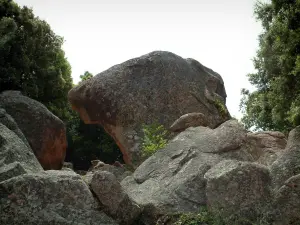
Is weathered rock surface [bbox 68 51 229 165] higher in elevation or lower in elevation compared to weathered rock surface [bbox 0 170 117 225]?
higher

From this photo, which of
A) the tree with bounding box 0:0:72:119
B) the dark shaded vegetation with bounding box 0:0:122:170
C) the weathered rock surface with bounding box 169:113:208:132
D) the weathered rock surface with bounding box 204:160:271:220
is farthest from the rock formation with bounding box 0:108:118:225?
the dark shaded vegetation with bounding box 0:0:122:170

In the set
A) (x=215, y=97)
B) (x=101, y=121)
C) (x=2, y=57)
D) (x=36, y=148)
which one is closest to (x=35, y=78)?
(x=2, y=57)

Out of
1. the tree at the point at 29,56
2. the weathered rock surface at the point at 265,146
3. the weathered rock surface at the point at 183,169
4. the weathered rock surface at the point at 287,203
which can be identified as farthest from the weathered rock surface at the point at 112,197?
the tree at the point at 29,56

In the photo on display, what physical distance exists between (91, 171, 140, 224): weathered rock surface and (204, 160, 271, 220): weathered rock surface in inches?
111

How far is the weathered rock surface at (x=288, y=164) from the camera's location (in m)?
12.3

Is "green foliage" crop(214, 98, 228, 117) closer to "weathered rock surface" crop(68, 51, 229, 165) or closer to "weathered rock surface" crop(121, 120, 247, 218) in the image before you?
"weathered rock surface" crop(68, 51, 229, 165)

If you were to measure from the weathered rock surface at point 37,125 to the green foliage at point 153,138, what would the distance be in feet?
16.5

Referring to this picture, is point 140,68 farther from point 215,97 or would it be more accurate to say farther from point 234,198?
point 234,198

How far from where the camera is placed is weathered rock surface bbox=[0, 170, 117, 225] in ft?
31.6

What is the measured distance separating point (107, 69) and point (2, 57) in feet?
21.1

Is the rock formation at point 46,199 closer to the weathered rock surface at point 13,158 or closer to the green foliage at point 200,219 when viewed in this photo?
the weathered rock surface at point 13,158

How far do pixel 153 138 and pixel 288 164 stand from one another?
8.54m

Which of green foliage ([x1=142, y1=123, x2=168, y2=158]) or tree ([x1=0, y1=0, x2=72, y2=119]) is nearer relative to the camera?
green foliage ([x1=142, y1=123, x2=168, y2=158])

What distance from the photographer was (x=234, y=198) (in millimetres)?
11578
